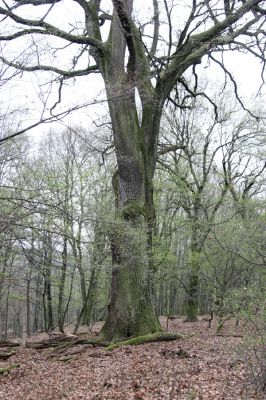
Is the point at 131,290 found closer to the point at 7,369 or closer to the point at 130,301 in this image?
the point at 130,301

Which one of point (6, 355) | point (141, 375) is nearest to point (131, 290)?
point (141, 375)

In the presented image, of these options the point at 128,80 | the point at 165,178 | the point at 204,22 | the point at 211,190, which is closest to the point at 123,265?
the point at 128,80

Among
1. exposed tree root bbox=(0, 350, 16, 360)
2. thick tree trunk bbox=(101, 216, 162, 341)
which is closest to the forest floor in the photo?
thick tree trunk bbox=(101, 216, 162, 341)

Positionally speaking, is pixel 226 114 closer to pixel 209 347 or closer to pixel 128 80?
pixel 128 80

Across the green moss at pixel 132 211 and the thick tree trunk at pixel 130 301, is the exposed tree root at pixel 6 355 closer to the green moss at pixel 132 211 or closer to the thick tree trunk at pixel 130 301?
the thick tree trunk at pixel 130 301

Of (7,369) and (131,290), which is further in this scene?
(131,290)

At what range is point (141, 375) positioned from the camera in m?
6.75

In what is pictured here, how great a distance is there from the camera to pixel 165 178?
63.6 feet

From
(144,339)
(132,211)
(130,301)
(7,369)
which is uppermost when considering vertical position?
(132,211)

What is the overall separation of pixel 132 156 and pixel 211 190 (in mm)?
11953

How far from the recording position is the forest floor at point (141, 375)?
5432 mm

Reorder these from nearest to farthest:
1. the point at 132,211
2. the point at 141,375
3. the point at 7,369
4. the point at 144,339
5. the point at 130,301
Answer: the point at 141,375, the point at 7,369, the point at 144,339, the point at 130,301, the point at 132,211

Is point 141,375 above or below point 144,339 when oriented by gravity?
below

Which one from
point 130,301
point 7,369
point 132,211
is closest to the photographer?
point 7,369
